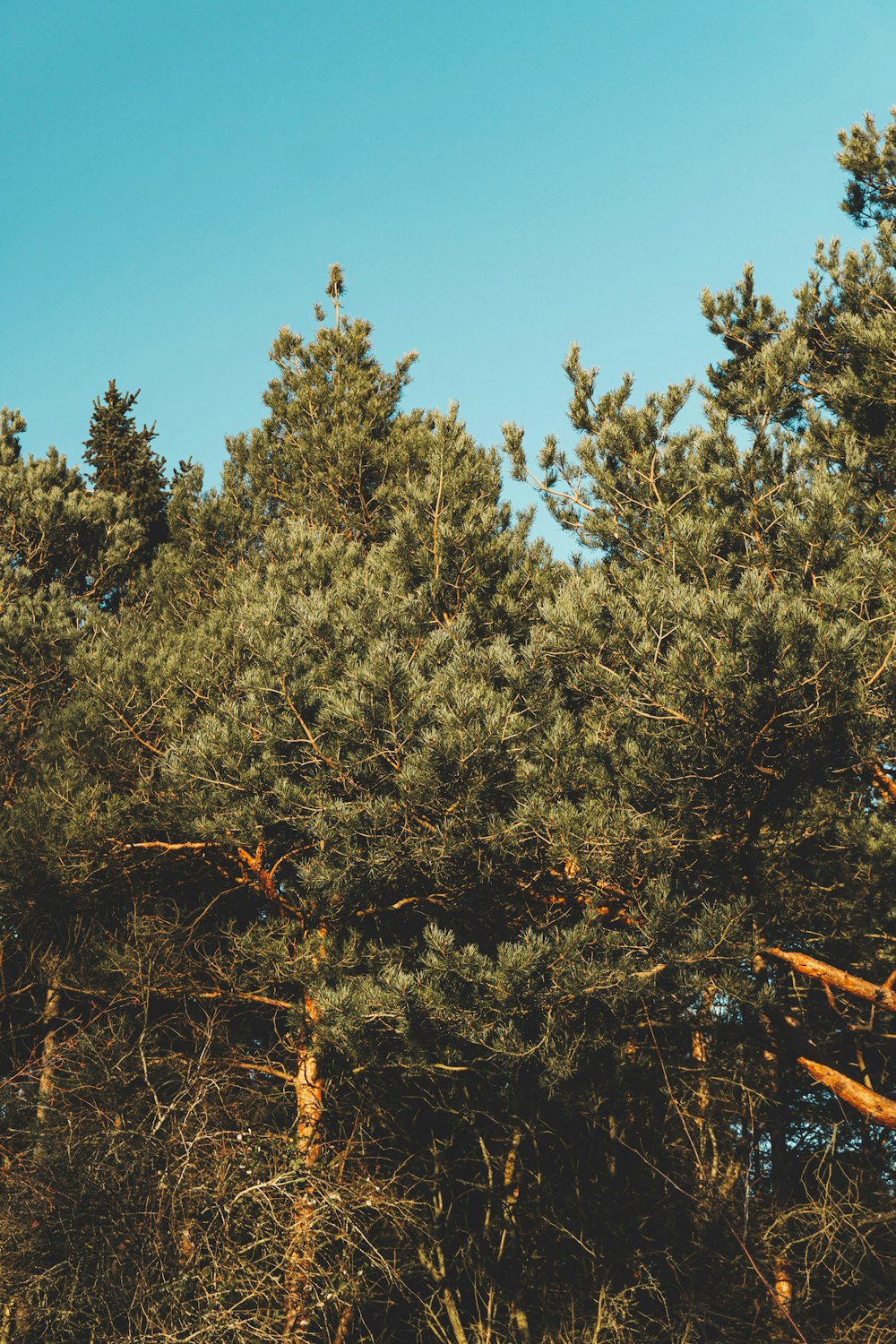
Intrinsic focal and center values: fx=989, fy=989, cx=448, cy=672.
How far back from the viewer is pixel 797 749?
5.07m

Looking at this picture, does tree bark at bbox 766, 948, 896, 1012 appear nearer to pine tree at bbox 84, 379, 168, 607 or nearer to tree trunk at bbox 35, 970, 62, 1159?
tree trunk at bbox 35, 970, 62, 1159

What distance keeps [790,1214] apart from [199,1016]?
4583 mm

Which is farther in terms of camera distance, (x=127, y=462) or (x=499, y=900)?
(x=127, y=462)

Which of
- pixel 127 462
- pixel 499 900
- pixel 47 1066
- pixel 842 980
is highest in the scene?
pixel 127 462

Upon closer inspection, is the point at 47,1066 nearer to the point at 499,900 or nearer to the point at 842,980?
the point at 499,900

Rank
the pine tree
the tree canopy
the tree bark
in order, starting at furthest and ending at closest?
the pine tree < the tree bark < the tree canopy

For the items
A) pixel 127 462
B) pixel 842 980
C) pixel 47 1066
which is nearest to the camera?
pixel 842 980

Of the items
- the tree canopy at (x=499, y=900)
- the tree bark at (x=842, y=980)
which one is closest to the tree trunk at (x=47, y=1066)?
the tree canopy at (x=499, y=900)

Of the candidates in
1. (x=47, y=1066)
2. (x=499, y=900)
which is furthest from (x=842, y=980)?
(x=47, y=1066)

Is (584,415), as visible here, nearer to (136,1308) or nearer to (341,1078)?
(341,1078)

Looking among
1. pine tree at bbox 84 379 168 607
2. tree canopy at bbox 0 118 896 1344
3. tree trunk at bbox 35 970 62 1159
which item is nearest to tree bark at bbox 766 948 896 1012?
tree canopy at bbox 0 118 896 1344

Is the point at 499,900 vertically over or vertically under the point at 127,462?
under

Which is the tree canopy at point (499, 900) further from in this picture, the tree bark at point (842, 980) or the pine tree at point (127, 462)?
the pine tree at point (127, 462)

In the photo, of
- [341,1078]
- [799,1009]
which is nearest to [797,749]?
[799,1009]
